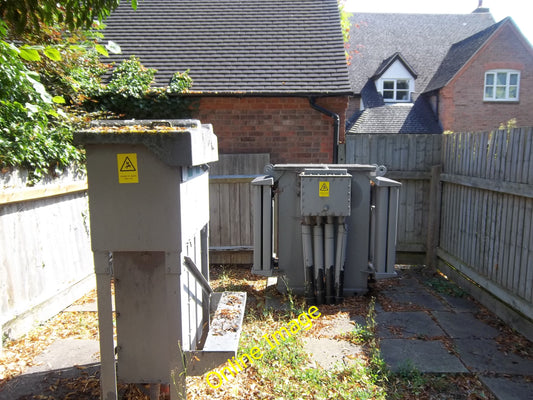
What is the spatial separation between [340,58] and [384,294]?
495 centimetres

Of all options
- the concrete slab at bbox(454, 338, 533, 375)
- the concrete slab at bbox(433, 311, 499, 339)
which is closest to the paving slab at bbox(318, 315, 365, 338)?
the concrete slab at bbox(433, 311, 499, 339)

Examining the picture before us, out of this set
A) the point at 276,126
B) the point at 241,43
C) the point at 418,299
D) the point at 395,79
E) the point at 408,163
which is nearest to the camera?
the point at 418,299

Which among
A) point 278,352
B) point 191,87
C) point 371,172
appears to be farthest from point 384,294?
point 191,87

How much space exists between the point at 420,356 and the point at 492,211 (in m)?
2.25

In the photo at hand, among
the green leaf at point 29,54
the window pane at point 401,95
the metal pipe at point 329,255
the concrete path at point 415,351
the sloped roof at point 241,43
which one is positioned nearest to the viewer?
the green leaf at point 29,54

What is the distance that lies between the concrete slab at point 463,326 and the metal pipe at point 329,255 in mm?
1312

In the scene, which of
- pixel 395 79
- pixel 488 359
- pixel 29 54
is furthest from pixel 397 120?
pixel 29 54

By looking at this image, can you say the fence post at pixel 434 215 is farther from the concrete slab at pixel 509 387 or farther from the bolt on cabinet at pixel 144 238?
the bolt on cabinet at pixel 144 238

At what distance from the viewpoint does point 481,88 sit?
771 inches

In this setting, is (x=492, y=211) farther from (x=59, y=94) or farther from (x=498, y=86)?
(x=498, y=86)

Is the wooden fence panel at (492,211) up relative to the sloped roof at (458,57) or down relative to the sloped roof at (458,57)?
down

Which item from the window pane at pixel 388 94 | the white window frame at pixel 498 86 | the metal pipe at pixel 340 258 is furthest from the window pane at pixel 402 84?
the metal pipe at pixel 340 258

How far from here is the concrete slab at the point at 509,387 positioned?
3.28 m

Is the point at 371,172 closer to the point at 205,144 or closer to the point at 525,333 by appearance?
the point at 525,333
